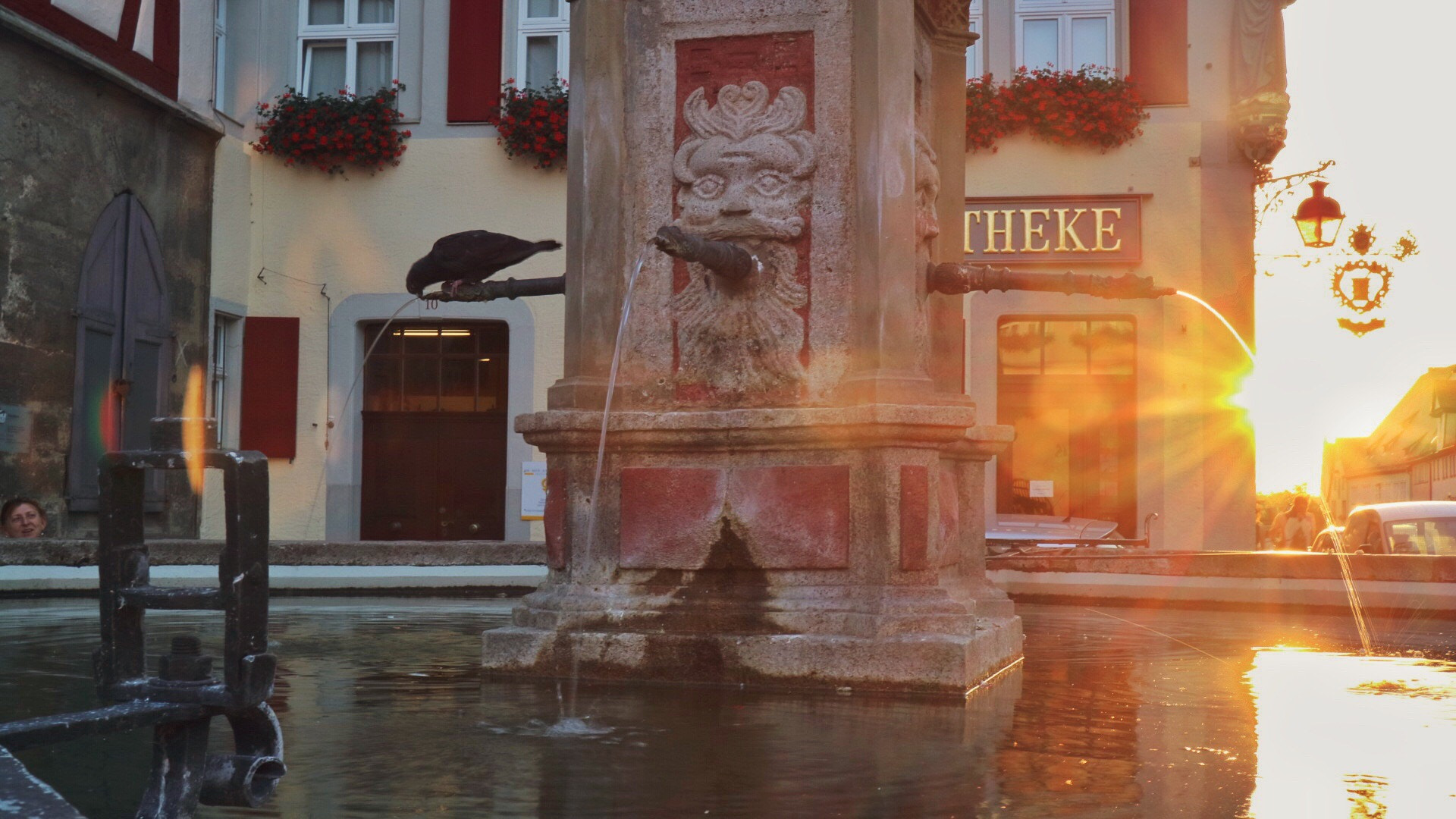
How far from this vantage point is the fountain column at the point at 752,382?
5.00 metres

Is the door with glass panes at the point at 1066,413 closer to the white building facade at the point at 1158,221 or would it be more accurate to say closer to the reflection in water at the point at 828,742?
the white building facade at the point at 1158,221

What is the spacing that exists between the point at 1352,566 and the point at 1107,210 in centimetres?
785

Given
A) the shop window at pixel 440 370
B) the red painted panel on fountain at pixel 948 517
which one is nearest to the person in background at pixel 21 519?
the shop window at pixel 440 370

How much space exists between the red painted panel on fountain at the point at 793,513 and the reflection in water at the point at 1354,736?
1334mm

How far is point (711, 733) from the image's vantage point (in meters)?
3.83

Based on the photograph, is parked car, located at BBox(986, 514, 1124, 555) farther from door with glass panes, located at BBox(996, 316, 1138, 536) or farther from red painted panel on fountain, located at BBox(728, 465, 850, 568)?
red painted panel on fountain, located at BBox(728, 465, 850, 568)

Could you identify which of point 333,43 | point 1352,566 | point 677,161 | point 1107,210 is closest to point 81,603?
point 677,161

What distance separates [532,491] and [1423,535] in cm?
788

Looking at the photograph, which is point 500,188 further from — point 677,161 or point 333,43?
point 677,161

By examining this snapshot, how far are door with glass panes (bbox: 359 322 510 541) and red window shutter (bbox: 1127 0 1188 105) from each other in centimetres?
697

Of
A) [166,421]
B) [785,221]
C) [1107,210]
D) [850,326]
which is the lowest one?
[166,421]

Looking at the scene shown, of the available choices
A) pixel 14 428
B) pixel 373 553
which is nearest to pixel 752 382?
pixel 373 553

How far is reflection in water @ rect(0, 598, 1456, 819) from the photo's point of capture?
2922 mm

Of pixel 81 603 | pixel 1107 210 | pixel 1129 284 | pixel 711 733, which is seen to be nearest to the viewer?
pixel 711 733
